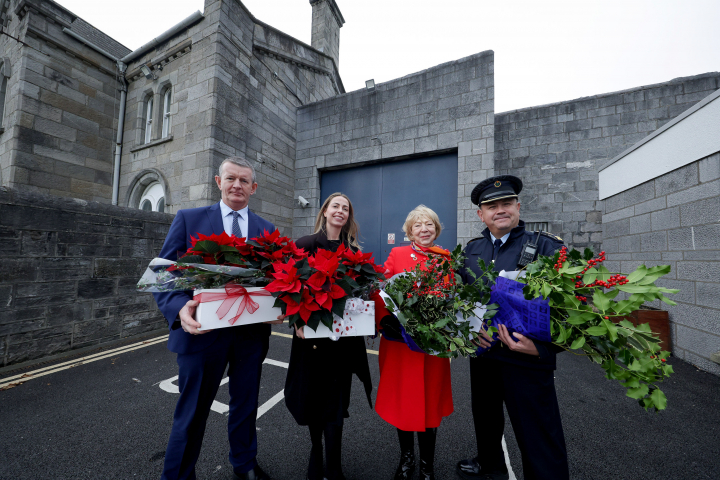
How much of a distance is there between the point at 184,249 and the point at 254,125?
5.99 meters

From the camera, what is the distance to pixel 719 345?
10.6 ft

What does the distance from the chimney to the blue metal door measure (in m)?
6.12

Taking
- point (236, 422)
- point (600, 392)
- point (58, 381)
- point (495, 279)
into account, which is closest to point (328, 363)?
point (236, 422)

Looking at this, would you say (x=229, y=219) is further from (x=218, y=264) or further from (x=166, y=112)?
(x=166, y=112)

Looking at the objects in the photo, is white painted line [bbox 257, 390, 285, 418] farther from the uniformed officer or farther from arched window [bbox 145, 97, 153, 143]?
arched window [bbox 145, 97, 153, 143]

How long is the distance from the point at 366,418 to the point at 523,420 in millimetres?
1533

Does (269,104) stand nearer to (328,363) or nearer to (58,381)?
(58,381)

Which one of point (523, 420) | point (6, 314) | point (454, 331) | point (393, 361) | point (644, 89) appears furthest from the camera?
Answer: point (644, 89)

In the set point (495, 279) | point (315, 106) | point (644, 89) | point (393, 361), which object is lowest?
point (393, 361)

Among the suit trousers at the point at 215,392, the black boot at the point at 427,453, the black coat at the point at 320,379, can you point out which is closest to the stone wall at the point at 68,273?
the suit trousers at the point at 215,392

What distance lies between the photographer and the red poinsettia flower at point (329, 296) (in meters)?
1.34

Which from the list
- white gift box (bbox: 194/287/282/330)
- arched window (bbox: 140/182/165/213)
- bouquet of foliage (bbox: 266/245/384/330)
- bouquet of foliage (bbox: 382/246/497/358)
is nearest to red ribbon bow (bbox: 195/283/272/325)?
white gift box (bbox: 194/287/282/330)

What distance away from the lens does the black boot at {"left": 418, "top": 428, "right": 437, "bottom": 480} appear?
182 centimetres

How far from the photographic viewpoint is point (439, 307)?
1468 millimetres
